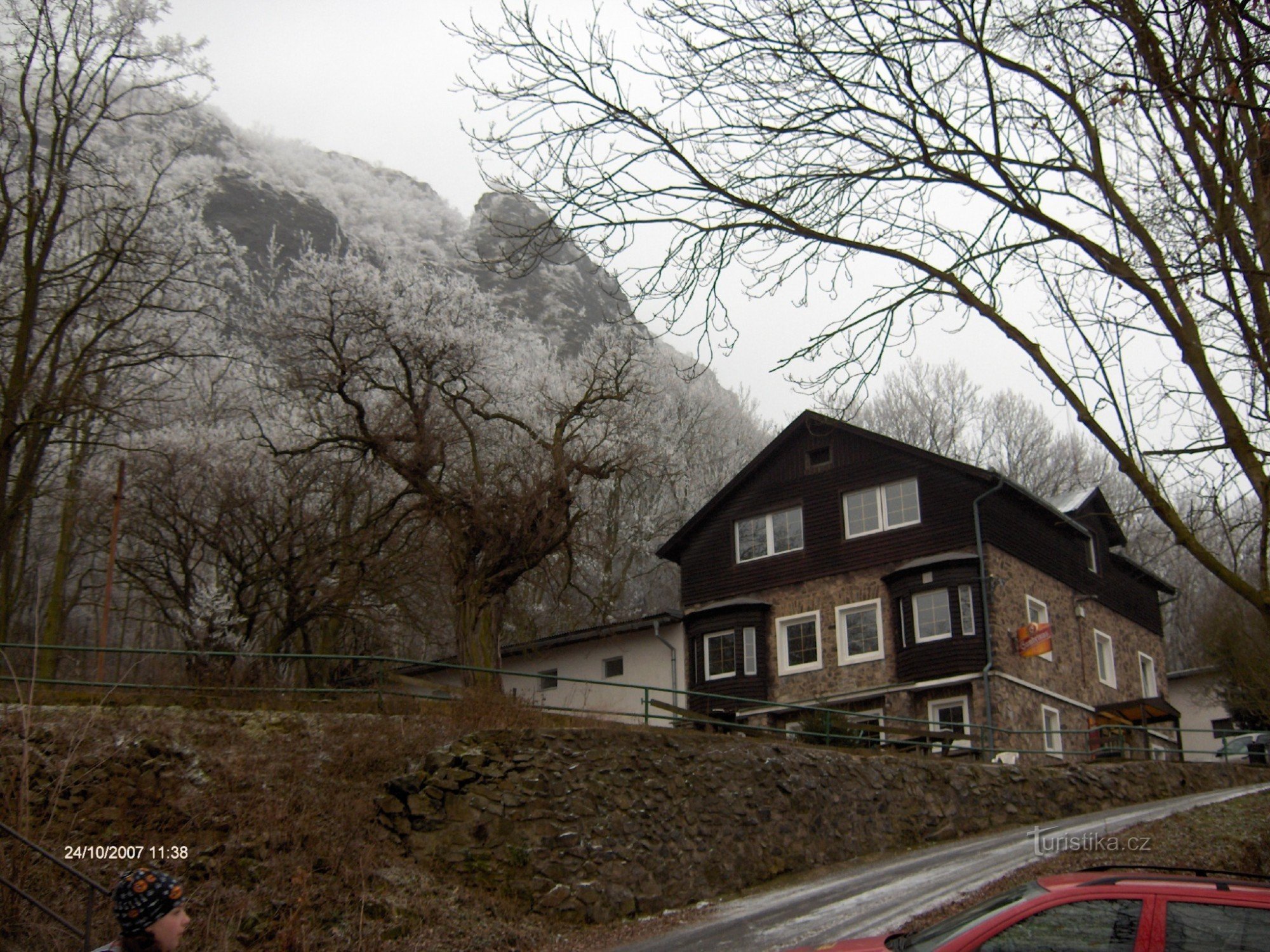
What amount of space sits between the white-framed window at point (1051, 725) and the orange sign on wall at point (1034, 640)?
6.29ft

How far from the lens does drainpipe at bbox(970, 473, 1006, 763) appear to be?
29.1m

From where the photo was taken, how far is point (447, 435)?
98.6ft

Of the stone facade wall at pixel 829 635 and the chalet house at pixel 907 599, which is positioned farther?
the stone facade wall at pixel 829 635

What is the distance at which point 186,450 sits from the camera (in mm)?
30891

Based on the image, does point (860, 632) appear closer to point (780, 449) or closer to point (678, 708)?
point (780, 449)

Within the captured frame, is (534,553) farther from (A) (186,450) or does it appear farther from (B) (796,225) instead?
(B) (796,225)

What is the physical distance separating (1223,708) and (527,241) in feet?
134

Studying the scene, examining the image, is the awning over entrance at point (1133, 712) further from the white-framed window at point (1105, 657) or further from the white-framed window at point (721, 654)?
the white-framed window at point (721, 654)

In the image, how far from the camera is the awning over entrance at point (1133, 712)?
33.9 meters

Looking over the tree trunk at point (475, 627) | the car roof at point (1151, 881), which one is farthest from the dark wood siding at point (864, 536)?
the car roof at point (1151, 881)

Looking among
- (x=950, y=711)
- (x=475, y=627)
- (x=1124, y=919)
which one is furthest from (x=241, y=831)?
(x=950, y=711)

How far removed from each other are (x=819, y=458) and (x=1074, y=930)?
1136 inches

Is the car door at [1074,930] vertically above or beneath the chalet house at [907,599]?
beneath

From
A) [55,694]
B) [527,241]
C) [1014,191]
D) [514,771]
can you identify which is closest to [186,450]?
[55,694]
